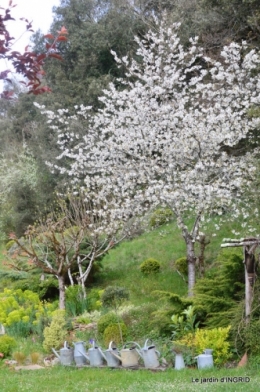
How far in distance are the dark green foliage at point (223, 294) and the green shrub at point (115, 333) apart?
4.19 ft

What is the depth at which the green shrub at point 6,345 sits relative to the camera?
24.6 ft

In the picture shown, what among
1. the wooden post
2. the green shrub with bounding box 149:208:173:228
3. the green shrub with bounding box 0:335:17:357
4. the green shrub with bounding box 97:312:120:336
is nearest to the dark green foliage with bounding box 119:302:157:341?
the green shrub with bounding box 97:312:120:336

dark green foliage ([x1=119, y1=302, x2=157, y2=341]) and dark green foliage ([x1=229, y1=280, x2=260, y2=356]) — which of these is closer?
dark green foliage ([x1=229, y1=280, x2=260, y2=356])

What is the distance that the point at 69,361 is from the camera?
684 centimetres

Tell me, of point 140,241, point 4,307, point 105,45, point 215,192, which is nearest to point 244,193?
point 215,192

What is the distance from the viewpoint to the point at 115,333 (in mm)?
7547

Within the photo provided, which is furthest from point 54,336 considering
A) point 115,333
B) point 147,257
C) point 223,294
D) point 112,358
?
point 147,257

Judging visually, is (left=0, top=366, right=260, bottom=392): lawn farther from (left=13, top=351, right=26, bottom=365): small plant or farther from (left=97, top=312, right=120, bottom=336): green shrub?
(left=97, top=312, right=120, bottom=336): green shrub

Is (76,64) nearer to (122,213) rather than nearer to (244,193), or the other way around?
(122,213)

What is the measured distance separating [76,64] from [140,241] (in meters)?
9.08

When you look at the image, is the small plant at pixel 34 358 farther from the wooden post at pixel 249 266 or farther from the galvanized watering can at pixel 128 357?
the wooden post at pixel 249 266

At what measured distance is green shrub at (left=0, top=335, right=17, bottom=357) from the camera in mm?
7496

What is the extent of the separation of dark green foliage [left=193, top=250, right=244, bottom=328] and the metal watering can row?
1.04 metres

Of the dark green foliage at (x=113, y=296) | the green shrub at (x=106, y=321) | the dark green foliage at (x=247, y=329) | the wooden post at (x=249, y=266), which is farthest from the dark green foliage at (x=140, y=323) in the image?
the wooden post at (x=249, y=266)
